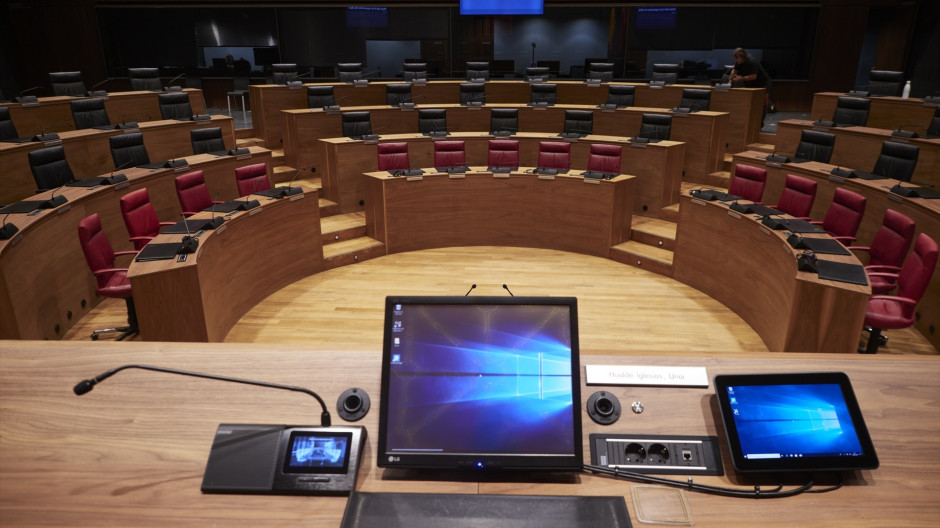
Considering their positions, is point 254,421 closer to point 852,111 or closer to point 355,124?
point 355,124

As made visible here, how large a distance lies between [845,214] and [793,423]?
3.83m

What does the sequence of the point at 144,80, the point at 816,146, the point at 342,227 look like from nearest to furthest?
1. the point at 816,146
2. the point at 342,227
3. the point at 144,80

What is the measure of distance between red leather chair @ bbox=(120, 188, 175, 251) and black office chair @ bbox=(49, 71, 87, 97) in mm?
4008

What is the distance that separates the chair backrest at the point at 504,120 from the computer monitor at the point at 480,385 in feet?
19.9

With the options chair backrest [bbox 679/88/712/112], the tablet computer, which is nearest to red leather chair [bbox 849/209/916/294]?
the tablet computer

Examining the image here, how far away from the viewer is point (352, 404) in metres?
1.48

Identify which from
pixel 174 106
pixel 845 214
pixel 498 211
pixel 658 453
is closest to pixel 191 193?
pixel 174 106

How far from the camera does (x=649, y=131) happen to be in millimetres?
7020

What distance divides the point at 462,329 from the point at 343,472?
0.40 meters

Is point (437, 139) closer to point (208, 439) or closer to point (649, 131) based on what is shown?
point (649, 131)

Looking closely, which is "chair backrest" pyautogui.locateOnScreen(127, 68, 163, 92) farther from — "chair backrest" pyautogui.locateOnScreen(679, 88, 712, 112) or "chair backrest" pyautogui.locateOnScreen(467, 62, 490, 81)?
"chair backrest" pyautogui.locateOnScreen(679, 88, 712, 112)

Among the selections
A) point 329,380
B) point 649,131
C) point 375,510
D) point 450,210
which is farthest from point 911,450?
point 649,131

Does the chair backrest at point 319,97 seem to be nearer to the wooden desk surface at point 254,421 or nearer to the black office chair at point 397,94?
the black office chair at point 397,94

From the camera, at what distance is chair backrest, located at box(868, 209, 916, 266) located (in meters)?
3.88
